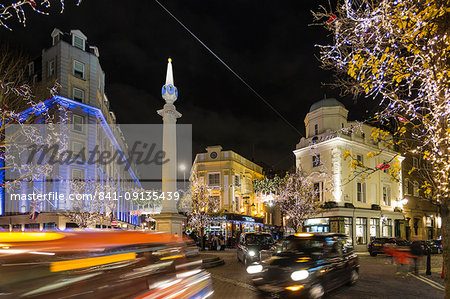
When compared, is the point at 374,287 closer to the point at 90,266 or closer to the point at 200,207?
the point at 90,266

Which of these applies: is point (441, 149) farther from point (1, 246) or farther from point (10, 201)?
point (10, 201)

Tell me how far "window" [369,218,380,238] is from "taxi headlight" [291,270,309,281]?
33.2 meters

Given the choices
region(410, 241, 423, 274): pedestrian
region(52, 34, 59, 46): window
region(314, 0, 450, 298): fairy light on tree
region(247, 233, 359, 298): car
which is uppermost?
region(52, 34, 59, 46): window

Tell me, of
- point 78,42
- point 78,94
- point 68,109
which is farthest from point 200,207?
point 78,42

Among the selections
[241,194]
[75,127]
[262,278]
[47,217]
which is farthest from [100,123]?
[262,278]

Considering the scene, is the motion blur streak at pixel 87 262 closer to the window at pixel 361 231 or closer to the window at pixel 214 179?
the window at pixel 361 231

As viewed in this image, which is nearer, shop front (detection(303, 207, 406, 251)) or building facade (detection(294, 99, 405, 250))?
shop front (detection(303, 207, 406, 251))

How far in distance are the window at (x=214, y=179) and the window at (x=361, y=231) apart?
19.8 meters

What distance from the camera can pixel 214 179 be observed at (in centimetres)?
5000

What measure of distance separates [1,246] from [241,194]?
1932 inches

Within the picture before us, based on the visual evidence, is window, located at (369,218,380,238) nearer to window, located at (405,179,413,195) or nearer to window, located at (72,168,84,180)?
window, located at (405,179,413,195)

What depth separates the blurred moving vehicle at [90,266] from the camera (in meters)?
2.85

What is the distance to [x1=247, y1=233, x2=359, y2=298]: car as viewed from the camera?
8.57 m

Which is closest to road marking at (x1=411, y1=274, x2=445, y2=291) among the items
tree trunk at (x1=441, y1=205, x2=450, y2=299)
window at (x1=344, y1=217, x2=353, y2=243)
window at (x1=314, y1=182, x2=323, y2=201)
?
tree trunk at (x1=441, y1=205, x2=450, y2=299)
